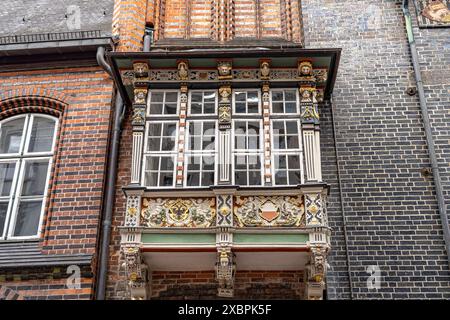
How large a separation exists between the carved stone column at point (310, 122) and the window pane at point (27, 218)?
5.33 meters

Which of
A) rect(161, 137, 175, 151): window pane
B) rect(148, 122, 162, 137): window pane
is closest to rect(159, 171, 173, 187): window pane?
rect(161, 137, 175, 151): window pane

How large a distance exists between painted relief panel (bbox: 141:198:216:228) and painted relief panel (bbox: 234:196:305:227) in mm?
482

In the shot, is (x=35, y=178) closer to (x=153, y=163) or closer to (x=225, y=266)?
(x=153, y=163)

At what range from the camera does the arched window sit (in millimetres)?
11258

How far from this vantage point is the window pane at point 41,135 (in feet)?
39.3

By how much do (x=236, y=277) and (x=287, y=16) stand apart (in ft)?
20.7

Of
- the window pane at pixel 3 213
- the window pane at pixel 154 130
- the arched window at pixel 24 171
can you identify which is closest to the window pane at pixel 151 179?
the window pane at pixel 154 130

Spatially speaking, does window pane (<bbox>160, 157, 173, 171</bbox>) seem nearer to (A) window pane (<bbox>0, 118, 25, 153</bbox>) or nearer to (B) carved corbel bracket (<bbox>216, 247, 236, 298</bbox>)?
(B) carved corbel bracket (<bbox>216, 247, 236, 298</bbox>)

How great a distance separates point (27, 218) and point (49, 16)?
545 cm

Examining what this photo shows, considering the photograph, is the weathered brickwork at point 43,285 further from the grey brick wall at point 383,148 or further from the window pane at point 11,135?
the grey brick wall at point 383,148

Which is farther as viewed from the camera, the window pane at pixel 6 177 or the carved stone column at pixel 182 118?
the window pane at pixel 6 177

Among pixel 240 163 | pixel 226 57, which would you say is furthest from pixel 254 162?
pixel 226 57

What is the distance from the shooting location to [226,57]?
11.0 meters
